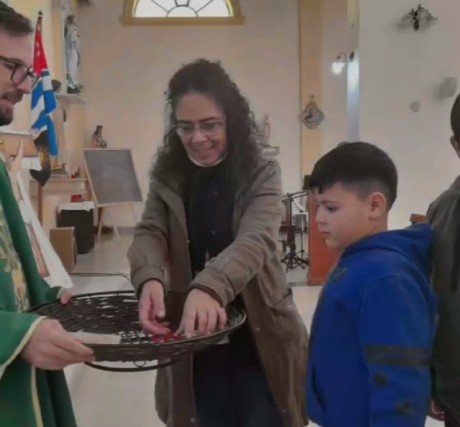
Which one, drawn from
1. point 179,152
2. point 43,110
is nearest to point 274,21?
point 43,110

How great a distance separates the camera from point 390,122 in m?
5.73

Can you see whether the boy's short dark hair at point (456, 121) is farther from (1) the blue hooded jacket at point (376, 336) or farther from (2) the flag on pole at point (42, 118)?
(2) the flag on pole at point (42, 118)

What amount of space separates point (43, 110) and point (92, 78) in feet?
15.1

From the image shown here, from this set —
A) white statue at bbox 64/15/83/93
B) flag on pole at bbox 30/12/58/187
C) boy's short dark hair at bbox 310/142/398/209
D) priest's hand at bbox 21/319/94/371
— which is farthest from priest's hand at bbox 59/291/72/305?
white statue at bbox 64/15/83/93

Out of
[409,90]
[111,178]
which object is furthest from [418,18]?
[111,178]

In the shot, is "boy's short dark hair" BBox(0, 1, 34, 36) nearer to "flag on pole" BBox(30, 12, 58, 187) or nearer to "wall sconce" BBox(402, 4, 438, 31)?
"flag on pole" BBox(30, 12, 58, 187)

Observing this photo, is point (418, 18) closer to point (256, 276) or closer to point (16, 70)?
point (256, 276)

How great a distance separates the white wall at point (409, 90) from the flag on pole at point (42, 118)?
2682 mm

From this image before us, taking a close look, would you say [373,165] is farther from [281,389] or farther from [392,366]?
[281,389]

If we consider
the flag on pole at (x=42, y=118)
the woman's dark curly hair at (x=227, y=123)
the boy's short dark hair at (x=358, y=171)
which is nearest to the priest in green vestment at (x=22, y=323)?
the woman's dark curly hair at (x=227, y=123)

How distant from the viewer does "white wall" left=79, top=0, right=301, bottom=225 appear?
30.8ft

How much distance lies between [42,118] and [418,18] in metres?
3.27

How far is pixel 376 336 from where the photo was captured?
1022mm

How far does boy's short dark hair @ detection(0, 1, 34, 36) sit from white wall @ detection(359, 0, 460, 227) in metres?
4.88
